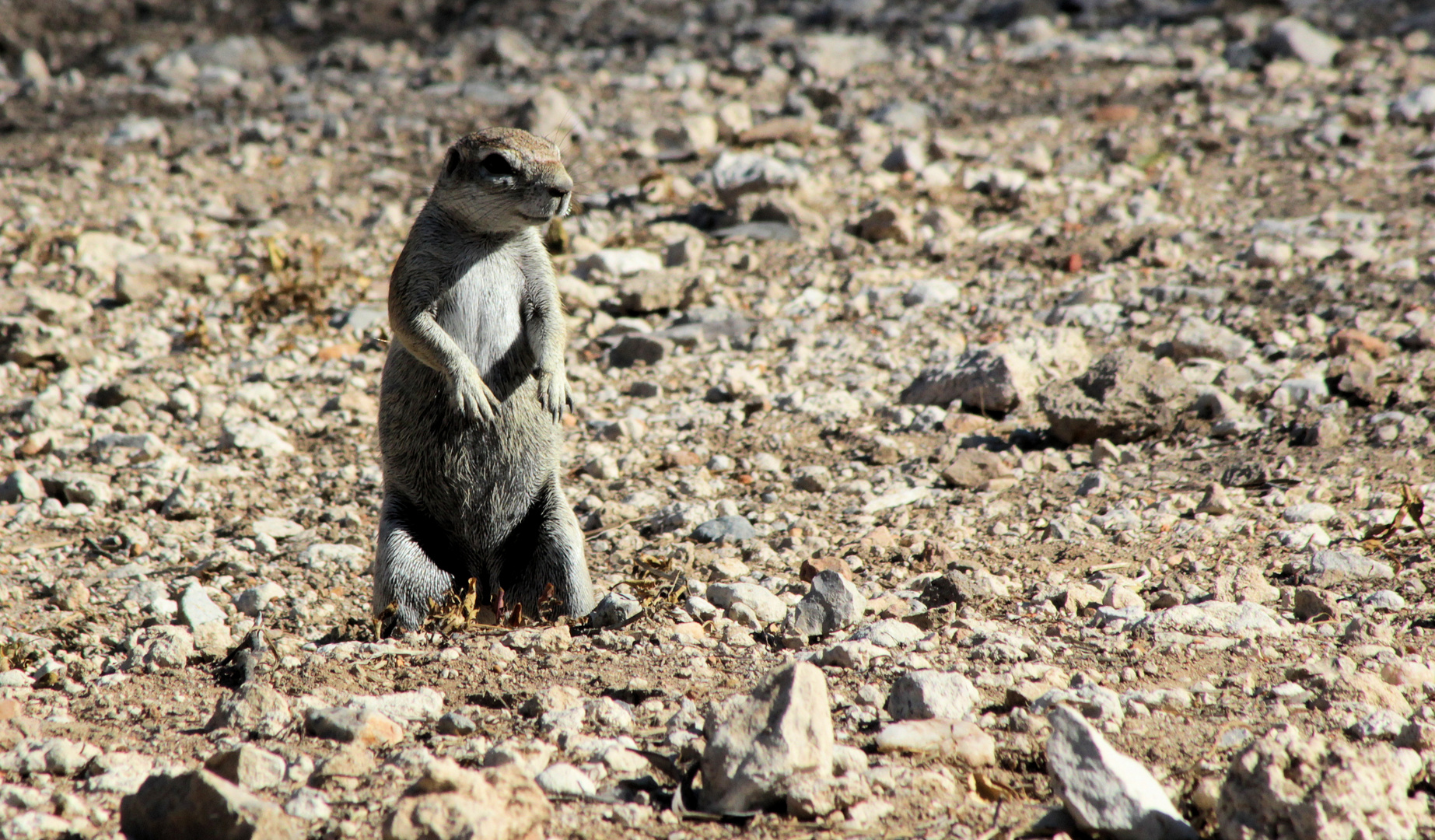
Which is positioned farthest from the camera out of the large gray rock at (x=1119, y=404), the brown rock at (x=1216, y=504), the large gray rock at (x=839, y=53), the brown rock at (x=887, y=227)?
the large gray rock at (x=839, y=53)

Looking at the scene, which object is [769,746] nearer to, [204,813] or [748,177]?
[204,813]

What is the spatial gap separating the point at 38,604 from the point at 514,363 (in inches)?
70.2

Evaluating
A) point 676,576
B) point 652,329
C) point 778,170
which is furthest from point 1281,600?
point 778,170

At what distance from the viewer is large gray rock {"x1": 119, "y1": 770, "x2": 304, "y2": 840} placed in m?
2.38

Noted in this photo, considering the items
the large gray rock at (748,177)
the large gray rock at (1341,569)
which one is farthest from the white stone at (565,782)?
the large gray rock at (748,177)

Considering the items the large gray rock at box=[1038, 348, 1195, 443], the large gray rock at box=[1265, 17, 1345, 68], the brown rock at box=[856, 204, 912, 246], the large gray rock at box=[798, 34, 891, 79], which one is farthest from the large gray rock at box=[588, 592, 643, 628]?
the large gray rock at box=[1265, 17, 1345, 68]

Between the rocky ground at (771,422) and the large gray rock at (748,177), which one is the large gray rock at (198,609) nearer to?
the rocky ground at (771,422)

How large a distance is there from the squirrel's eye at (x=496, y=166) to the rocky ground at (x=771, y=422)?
4.57 feet

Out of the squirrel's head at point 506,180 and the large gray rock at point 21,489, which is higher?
the squirrel's head at point 506,180

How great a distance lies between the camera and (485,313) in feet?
14.0

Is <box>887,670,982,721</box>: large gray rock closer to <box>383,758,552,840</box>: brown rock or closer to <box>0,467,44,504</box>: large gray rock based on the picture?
<box>383,758,552,840</box>: brown rock

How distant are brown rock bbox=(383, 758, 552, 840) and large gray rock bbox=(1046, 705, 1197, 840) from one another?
3.38 feet

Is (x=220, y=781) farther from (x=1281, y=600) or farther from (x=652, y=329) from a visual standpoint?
(x=652, y=329)

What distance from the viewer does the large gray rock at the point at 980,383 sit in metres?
5.60
